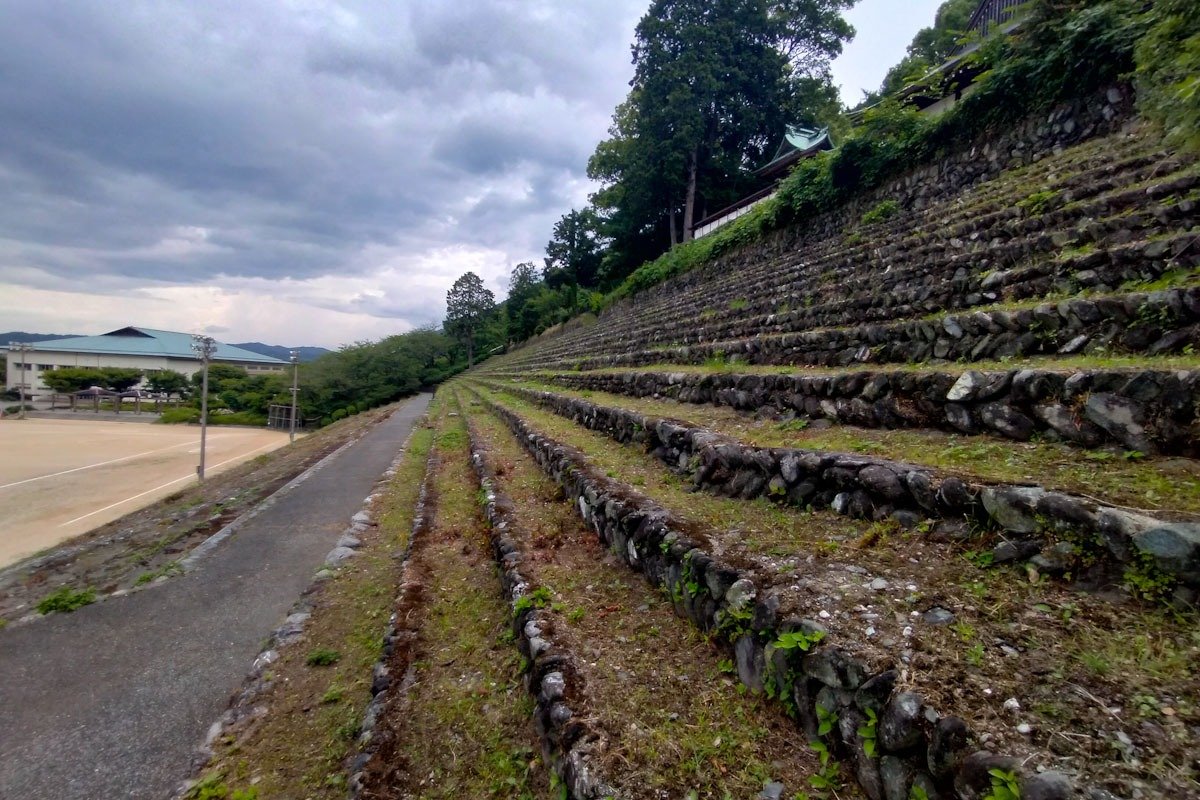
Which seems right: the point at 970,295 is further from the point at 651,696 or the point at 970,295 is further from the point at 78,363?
the point at 78,363

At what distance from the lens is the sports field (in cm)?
1102

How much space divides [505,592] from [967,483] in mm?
2713

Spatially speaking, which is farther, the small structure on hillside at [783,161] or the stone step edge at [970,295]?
the small structure on hillside at [783,161]

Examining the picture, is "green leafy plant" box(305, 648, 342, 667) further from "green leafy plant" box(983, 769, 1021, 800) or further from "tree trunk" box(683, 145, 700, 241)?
"tree trunk" box(683, 145, 700, 241)

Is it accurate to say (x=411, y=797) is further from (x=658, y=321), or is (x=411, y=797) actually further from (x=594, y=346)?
(x=594, y=346)

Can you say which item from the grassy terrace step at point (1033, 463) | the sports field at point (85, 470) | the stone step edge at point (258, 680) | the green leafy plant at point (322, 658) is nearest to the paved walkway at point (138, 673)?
the stone step edge at point (258, 680)

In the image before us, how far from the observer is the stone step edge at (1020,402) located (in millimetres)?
2074

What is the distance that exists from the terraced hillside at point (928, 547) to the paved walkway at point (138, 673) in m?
2.01

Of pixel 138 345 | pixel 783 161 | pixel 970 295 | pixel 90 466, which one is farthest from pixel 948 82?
pixel 138 345

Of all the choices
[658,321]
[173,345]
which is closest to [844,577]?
[658,321]

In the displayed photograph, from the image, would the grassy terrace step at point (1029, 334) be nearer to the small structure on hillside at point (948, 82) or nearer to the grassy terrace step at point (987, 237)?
the grassy terrace step at point (987, 237)

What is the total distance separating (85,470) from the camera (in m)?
17.7

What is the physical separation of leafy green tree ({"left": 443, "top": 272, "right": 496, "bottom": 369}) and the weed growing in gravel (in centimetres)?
5578

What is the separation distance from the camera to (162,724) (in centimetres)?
314
